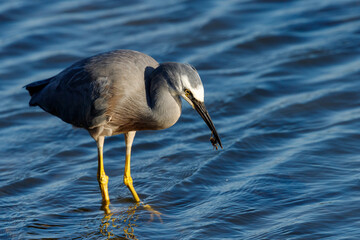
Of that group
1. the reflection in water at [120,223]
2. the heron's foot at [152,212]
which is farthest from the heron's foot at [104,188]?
the heron's foot at [152,212]

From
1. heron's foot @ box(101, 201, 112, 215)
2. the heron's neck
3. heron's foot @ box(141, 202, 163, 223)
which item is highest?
the heron's neck

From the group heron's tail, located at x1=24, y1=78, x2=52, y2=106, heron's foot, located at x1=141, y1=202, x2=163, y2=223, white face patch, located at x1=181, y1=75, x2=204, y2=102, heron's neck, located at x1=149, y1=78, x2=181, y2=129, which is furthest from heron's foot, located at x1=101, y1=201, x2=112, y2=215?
white face patch, located at x1=181, y1=75, x2=204, y2=102

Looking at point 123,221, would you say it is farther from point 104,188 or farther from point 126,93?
point 126,93

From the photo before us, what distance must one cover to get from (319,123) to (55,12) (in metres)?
6.80

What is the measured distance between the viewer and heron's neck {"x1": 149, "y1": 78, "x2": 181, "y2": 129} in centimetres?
601

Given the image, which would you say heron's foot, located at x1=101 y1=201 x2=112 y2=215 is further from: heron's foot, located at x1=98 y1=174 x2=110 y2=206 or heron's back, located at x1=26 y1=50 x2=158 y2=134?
heron's back, located at x1=26 y1=50 x2=158 y2=134

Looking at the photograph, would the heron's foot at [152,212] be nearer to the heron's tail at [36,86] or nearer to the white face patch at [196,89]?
the white face patch at [196,89]

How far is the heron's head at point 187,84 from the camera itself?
5.79m

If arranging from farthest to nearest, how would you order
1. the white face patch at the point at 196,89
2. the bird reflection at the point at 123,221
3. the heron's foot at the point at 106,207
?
1. the heron's foot at the point at 106,207
2. the bird reflection at the point at 123,221
3. the white face patch at the point at 196,89

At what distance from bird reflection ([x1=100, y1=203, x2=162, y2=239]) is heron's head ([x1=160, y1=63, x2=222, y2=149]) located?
1.27 metres

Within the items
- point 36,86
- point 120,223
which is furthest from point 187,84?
point 36,86

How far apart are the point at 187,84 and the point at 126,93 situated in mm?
652

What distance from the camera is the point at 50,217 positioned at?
20.8 feet

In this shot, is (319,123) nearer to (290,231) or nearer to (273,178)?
(273,178)
